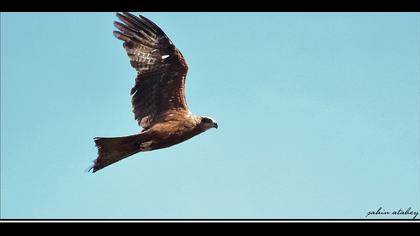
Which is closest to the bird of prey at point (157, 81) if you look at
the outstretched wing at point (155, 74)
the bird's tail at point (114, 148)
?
the outstretched wing at point (155, 74)

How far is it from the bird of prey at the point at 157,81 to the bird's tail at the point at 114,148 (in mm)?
525

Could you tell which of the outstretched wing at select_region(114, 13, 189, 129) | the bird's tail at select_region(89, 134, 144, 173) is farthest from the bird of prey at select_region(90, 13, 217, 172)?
the bird's tail at select_region(89, 134, 144, 173)

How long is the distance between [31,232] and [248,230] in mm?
2335

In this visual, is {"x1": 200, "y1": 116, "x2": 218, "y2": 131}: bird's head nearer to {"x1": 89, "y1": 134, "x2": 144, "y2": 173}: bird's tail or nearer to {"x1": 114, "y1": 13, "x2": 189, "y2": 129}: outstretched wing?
{"x1": 114, "y1": 13, "x2": 189, "y2": 129}: outstretched wing

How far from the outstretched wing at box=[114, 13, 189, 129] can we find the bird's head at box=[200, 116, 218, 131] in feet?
1.11

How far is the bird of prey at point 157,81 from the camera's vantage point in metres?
12.3

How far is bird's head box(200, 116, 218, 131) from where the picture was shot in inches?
489

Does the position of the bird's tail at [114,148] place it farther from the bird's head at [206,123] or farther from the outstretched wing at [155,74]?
the bird's head at [206,123]

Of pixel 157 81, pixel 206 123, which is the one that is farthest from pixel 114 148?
pixel 206 123

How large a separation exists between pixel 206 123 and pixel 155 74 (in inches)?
48.2

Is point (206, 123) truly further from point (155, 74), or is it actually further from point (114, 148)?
point (114, 148)

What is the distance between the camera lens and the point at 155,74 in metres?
12.5

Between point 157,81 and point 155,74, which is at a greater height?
point 155,74

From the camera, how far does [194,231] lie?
787 cm
